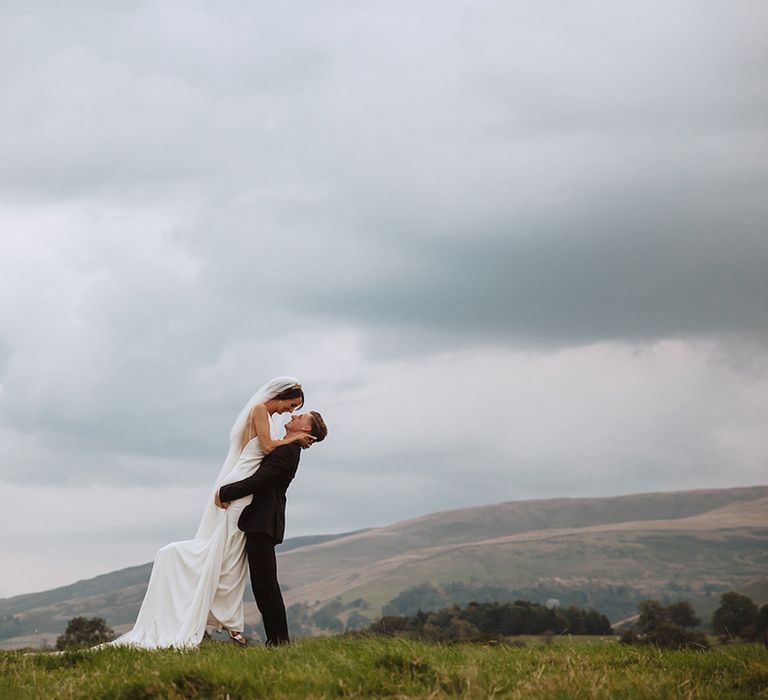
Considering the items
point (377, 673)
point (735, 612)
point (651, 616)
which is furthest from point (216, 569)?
point (735, 612)

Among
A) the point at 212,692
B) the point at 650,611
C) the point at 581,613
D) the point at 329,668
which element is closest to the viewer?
the point at 212,692

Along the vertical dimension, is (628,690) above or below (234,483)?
below

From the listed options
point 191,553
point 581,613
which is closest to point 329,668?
point 191,553

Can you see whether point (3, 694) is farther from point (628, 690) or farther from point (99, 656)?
point (628, 690)

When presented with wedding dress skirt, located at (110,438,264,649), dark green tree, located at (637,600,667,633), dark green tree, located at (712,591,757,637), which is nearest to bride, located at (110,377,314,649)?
wedding dress skirt, located at (110,438,264,649)

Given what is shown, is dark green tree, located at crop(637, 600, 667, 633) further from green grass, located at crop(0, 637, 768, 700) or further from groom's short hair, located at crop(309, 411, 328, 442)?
green grass, located at crop(0, 637, 768, 700)

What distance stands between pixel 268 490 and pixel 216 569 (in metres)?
1.41

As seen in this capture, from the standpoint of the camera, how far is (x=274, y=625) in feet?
47.3

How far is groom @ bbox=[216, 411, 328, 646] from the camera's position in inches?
565

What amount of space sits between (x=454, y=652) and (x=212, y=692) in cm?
398

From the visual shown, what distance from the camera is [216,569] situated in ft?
48.1

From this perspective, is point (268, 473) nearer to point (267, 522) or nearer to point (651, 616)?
point (267, 522)

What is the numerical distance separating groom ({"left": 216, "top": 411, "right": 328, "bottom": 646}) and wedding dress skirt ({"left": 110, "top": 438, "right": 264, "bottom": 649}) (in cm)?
25

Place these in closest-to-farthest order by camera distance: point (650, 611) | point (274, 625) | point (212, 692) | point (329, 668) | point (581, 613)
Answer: point (212, 692) < point (329, 668) < point (274, 625) < point (650, 611) < point (581, 613)
